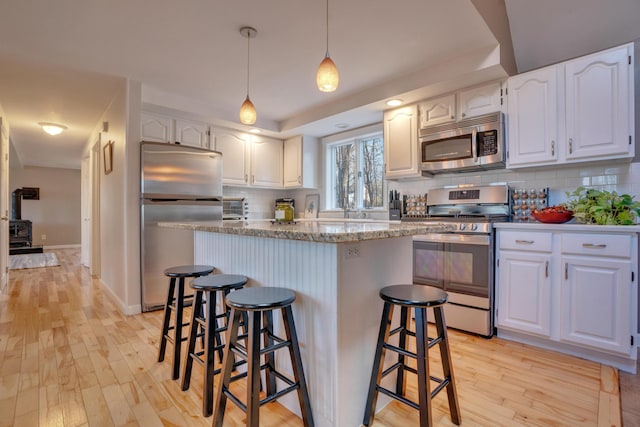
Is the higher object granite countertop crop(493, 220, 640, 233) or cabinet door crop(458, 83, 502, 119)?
cabinet door crop(458, 83, 502, 119)

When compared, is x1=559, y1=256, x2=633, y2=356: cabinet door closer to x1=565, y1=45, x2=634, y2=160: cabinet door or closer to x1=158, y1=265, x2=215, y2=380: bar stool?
x1=565, y1=45, x2=634, y2=160: cabinet door

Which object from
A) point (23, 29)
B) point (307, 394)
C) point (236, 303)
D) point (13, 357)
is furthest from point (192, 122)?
point (307, 394)

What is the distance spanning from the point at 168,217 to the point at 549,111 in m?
3.63

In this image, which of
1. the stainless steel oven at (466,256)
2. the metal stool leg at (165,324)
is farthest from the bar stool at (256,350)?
the stainless steel oven at (466,256)

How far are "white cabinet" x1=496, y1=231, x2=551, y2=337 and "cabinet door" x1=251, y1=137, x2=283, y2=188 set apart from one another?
3.26m

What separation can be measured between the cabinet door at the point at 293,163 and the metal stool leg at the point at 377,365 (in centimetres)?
345

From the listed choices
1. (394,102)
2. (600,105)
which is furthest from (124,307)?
(600,105)

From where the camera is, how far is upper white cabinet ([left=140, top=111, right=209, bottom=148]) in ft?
11.8

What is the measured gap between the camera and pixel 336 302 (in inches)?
55.5

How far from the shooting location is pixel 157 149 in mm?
3328

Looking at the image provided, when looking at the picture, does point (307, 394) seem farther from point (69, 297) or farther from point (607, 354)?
point (69, 297)

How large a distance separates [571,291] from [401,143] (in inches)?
77.2

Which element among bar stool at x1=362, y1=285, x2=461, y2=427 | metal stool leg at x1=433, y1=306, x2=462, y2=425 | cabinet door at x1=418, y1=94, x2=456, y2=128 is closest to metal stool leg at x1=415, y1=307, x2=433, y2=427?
bar stool at x1=362, y1=285, x2=461, y2=427

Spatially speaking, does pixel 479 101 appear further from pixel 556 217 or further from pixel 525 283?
pixel 525 283
